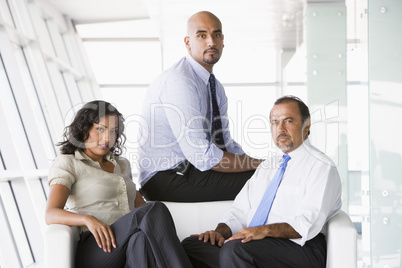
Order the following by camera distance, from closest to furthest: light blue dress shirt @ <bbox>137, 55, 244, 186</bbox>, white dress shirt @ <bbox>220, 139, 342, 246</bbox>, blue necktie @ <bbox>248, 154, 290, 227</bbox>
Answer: white dress shirt @ <bbox>220, 139, 342, 246</bbox> → blue necktie @ <bbox>248, 154, 290, 227</bbox> → light blue dress shirt @ <bbox>137, 55, 244, 186</bbox>

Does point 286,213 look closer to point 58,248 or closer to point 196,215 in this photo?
point 196,215

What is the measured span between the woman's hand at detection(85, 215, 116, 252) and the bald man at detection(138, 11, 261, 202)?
0.66m

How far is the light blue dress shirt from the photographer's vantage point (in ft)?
8.33

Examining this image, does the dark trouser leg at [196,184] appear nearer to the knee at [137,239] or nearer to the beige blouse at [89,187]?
the beige blouse at [89,187]

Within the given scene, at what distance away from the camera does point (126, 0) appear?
7539 mm

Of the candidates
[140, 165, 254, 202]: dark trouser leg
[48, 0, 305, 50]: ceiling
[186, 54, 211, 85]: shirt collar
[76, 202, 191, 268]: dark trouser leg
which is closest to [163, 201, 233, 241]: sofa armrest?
[140, 165, 254, 202]: dark trouser leg

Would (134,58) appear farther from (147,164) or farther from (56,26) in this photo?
(147,164)

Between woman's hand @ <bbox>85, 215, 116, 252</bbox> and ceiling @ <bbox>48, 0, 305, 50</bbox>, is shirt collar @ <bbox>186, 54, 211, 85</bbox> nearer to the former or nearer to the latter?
woman's hand @ <bbox>85, 215, 116, 252</bbox>

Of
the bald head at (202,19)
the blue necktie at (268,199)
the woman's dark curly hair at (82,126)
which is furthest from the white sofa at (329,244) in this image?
the bald head at (202,19)

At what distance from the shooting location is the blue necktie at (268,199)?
231cm

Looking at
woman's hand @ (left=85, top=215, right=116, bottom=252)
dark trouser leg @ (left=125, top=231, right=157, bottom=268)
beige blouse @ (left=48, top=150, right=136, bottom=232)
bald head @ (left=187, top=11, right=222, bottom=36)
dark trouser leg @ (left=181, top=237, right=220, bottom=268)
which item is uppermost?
bald head @ (left=187, top=11, right=222, bottom=36)

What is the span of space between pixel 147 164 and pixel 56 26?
5.60m

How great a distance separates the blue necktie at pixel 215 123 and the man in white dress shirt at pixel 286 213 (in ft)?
1.14

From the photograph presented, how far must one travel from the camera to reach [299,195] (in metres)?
2.24
